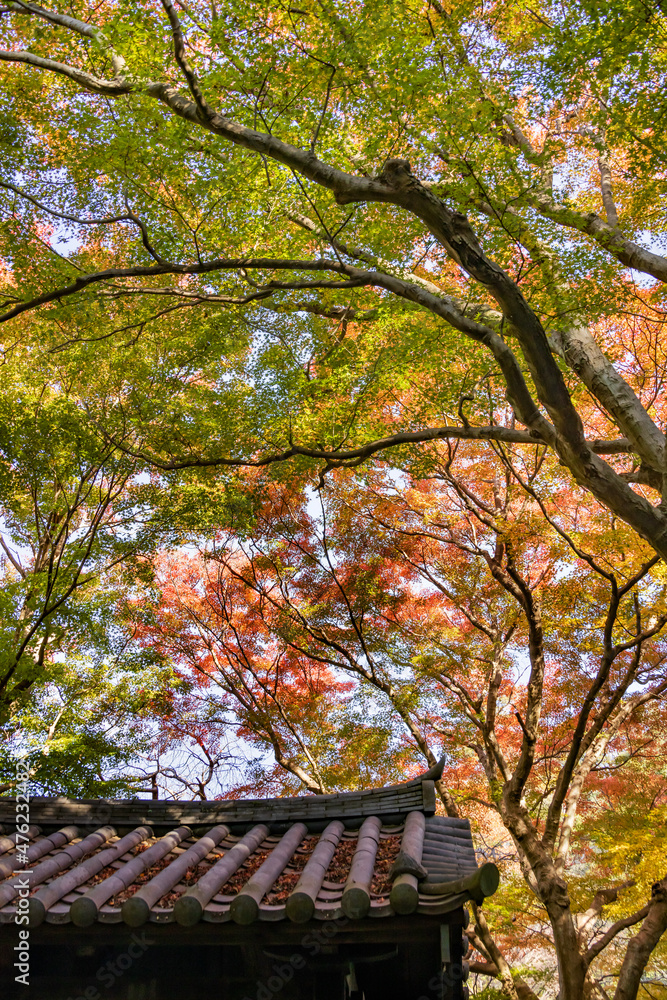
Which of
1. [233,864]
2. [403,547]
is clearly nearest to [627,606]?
[403,547]

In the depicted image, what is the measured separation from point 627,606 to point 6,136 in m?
10.1

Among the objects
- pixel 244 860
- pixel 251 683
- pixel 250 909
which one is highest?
pixel 251 683

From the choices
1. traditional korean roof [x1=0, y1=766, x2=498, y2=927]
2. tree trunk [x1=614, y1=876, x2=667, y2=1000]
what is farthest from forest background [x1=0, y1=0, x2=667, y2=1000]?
traditional korean roof [x1=0, y1=766, x2=498, y2=927]

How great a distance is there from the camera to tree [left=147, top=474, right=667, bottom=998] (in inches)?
404

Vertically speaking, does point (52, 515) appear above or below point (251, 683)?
above

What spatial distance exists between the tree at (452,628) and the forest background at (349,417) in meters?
0.07

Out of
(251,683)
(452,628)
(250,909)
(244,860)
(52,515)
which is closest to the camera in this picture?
(250,909)

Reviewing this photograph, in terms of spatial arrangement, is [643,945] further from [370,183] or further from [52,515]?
[52,515]

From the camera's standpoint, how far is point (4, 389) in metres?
10.5

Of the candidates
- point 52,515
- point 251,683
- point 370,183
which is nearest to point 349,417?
point 370,183

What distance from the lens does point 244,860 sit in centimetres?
439

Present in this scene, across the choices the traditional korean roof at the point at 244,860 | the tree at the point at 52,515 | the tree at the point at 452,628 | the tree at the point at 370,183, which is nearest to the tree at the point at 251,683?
the tree at the point at 452,628

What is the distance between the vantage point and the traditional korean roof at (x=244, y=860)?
3.30m

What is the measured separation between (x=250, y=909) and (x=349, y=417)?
6301 mm
